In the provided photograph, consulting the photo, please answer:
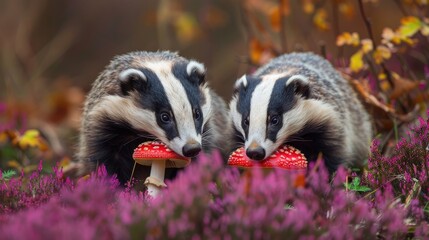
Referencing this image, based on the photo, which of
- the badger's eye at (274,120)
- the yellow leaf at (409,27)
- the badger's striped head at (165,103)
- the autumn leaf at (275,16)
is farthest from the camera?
the autumn leaf at (275,16)

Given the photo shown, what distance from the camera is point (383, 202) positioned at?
11.1 feet

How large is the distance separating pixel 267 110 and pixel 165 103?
67cm

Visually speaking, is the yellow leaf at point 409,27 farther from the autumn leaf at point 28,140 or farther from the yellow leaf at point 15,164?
the yellow leaf at point 15,164

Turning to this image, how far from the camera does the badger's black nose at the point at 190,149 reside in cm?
407

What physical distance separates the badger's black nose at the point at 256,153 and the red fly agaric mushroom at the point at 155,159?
1.30 feet

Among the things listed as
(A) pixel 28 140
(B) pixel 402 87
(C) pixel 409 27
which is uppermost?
(C) pixel 409 27

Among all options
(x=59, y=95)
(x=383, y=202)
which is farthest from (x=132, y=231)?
(x=59, y=95)

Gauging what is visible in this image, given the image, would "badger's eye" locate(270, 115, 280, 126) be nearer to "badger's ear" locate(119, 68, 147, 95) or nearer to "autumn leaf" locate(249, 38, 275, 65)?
"badger's ear" locate(119, 68, 147, 95)

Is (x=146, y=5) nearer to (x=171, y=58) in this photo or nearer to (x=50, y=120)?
(x=50, y=120)

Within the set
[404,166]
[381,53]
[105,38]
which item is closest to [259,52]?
[381,53]

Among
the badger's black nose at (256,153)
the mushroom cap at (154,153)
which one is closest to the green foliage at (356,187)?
the badger's black nose at (256,153)

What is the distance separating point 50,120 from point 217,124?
4.86m

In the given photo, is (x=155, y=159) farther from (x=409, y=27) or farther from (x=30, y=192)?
(x=409, y=27)

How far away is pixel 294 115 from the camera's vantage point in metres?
4.55
